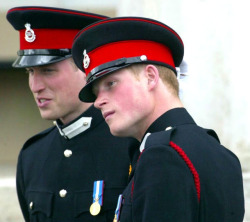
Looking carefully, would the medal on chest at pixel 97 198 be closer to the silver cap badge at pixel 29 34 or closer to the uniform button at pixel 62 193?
the uniform button at pixel 62 193

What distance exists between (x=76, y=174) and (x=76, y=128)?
227mm

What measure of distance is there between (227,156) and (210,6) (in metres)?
2.47

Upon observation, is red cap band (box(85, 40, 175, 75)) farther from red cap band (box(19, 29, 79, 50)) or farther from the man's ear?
red cap band (box(19, 29, 79, 50))

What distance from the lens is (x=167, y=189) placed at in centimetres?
215

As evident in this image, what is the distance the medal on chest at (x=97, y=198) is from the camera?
2.97 m

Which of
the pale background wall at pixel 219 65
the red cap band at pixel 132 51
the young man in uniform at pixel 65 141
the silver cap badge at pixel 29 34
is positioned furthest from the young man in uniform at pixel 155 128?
the pale background wall at pixel 219 65

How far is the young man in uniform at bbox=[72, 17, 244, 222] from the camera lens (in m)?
2.17

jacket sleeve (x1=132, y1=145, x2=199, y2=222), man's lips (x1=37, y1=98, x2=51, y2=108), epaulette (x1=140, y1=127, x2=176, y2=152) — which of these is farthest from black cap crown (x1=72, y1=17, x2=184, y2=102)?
man's lips (x1=37, y1=98, x2=51, y2=108)

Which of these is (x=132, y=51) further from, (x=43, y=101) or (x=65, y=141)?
(x=65, y=141)

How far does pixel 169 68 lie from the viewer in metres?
2.53

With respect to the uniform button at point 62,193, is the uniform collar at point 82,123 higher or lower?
higher

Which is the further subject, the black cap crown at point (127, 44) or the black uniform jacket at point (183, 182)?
the black cap crown at point (127, 44)

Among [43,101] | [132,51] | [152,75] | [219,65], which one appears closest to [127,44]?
[132,51]

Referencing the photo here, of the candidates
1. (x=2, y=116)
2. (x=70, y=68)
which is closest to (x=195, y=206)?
(x=70, y=68)
